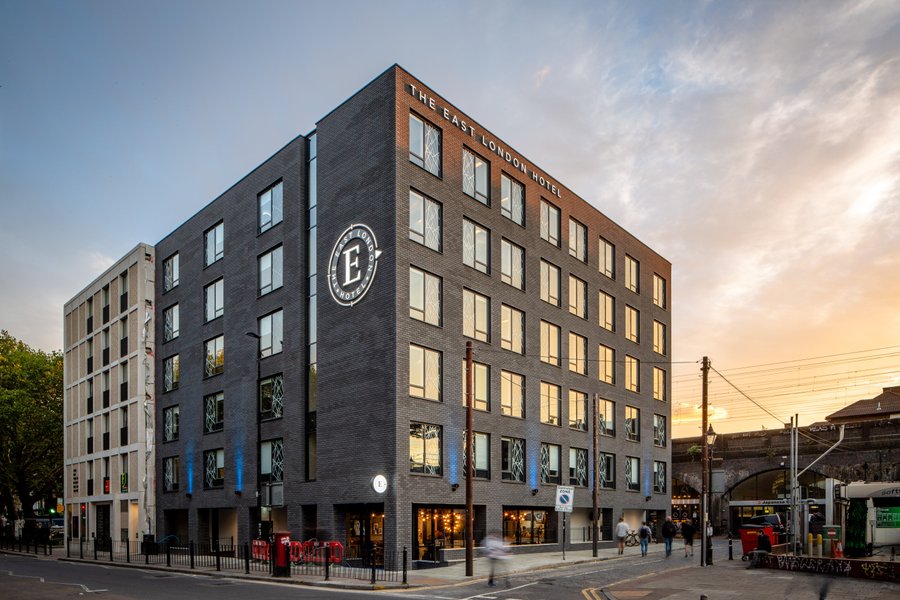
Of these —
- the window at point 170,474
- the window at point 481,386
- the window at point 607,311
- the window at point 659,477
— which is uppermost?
the window at point 607,311

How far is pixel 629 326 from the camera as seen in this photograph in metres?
56.0

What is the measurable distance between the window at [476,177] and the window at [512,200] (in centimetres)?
144

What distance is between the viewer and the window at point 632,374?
180 feet

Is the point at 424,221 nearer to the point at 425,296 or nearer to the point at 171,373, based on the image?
the point at 425,296

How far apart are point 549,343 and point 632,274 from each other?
14.4 m

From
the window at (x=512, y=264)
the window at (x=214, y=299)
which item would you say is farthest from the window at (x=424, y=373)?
the window at (x=214, y=299)

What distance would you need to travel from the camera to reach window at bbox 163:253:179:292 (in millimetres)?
52472

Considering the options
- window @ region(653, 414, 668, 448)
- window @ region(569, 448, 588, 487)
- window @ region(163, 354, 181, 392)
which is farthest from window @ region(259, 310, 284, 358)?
window @ region(653, 414, 668, 448)

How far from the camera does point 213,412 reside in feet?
151

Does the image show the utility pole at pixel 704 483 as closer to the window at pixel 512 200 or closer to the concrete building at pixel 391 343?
the concrete building at pixel 391 343

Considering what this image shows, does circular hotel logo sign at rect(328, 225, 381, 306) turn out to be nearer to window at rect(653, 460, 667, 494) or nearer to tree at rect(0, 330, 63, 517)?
window at rect(653, 460, 667, 494)

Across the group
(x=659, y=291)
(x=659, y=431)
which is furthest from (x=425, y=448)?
(x=659, y=291)

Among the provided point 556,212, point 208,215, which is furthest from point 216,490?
point 556,212

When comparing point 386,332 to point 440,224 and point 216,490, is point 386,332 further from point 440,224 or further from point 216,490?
point 216,490
